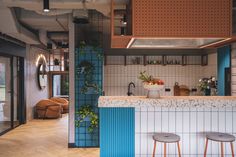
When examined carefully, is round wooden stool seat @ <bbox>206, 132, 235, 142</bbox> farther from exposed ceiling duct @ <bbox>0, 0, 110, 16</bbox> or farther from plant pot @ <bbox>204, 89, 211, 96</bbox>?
plant pot @ <bbox>204, 89, 211, 96</bbox>

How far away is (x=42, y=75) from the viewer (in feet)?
34.1

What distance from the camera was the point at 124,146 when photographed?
3.50m

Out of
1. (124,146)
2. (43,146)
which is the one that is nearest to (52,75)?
(43,146)

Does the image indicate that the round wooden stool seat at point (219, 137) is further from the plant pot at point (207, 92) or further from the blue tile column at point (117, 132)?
the plant pot at point (207, 92)

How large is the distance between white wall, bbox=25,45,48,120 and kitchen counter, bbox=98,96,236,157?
19.7ft

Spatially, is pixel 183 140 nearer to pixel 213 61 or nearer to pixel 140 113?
pixel 140 113

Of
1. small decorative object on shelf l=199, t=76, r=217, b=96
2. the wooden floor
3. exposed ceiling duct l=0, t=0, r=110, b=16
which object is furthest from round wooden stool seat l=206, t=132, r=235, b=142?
small decorative object on shelf l=199, t=76, r=217, b=96

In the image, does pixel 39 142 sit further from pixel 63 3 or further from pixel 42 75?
pixel 42 75

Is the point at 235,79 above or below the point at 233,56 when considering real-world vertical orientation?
below

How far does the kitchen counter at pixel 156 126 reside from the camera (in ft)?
11.4

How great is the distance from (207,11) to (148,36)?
82cm

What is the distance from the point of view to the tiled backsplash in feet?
26.8

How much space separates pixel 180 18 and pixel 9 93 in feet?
19.0

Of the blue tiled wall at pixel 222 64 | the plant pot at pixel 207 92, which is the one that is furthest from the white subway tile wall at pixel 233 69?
the plant pot at pixel 207 92
